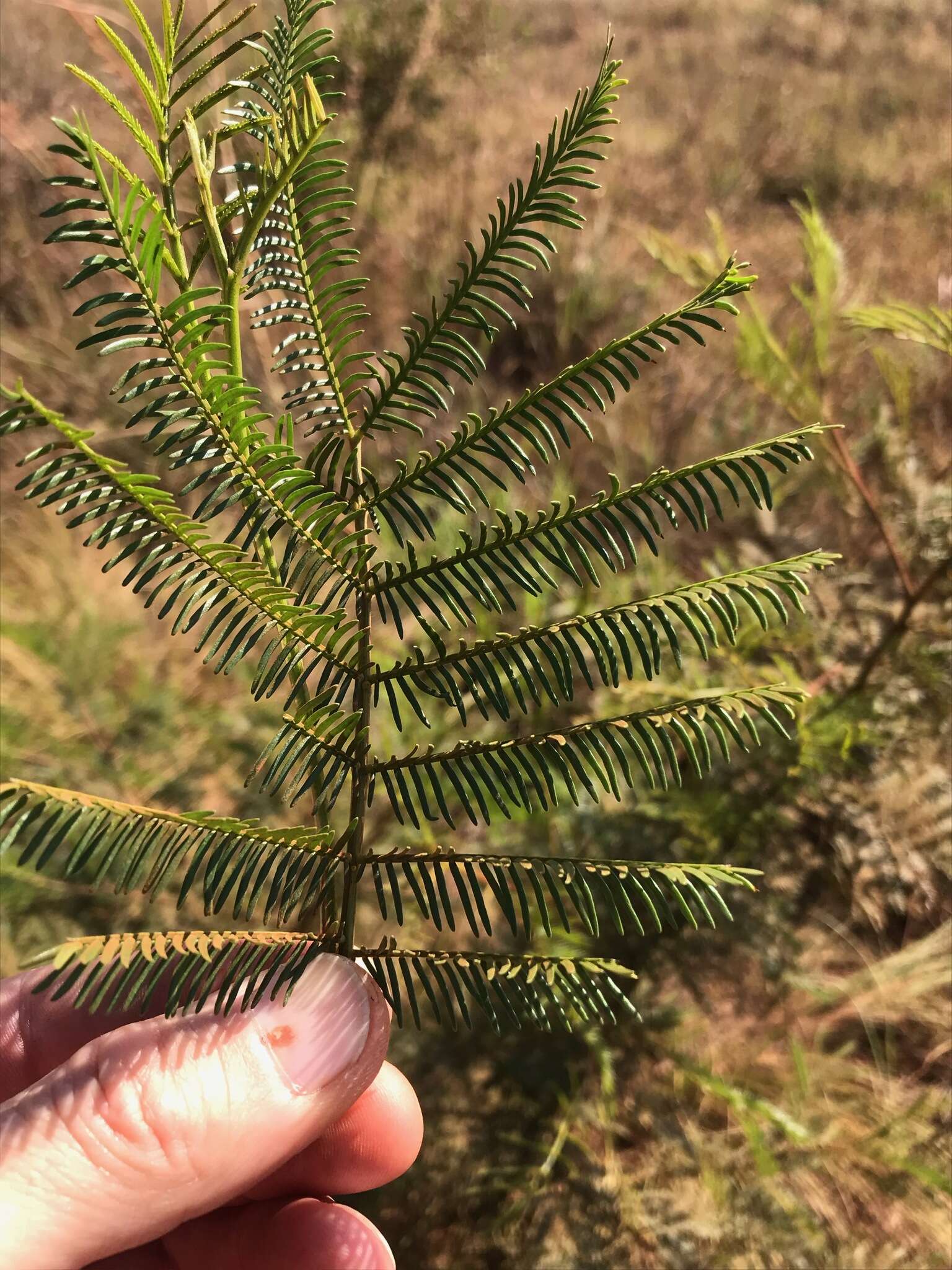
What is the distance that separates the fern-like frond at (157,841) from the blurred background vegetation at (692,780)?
783 millimetres

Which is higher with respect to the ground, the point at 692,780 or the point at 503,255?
the point at 503,255

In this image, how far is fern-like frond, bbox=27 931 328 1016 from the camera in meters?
0.46

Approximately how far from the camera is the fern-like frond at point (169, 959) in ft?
1.50

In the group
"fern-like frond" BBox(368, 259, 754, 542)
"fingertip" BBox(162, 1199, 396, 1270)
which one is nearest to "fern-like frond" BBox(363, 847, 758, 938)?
"fern-like frond" BBox(368, 259, 754, 542)

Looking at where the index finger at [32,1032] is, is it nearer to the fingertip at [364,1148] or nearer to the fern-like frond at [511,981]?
the fingertip at [364,1148]

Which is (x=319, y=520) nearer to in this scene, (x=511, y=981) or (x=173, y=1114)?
(x=511, y=981)

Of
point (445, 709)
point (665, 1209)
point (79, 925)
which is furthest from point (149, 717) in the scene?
point (665, 1209)

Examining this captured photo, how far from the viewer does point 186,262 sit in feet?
1.84

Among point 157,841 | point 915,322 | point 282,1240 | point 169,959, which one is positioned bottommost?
point 282,1240

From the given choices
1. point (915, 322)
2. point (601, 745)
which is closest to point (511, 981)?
point (601, 745)

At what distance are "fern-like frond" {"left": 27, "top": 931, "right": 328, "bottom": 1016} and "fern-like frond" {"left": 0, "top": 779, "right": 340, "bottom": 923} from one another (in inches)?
1.1

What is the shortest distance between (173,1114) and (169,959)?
0.43 meters

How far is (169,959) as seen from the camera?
23.3 inches

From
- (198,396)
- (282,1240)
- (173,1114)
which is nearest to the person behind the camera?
(198,396)
